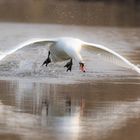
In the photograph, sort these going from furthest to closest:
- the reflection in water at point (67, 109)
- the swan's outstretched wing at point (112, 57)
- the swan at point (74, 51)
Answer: the swan's outstretched wing at point (112, 57) → the swan at point (74, 51) → the reflection in water at point (67, 109)

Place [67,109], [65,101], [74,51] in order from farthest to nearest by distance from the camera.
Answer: [74,51], [65,101], [67,109]

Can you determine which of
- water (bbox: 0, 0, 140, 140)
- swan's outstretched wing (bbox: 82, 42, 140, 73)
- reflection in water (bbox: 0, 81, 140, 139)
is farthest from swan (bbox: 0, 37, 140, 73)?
reflection in water (bbox: 0, 81, 140, 139)

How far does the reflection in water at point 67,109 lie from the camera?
330 inches

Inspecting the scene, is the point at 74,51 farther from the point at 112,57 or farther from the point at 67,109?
the point at 67,109

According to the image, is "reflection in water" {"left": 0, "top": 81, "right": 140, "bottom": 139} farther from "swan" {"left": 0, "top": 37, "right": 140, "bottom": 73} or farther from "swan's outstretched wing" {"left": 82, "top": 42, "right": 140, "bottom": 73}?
"swan" {"left": 0, "top": 37, "right": 140, "bottom": 73}

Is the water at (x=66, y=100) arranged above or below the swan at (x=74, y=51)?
below

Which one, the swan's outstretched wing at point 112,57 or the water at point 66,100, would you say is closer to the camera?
the water at point 66,100

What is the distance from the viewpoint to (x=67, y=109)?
9734mm

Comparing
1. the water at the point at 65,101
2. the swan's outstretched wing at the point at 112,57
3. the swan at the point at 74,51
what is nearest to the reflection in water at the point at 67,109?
the water at the point at 65,101

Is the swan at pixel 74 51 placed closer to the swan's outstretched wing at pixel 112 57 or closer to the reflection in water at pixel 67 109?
the swan's outstretched wing at pixel 112 57

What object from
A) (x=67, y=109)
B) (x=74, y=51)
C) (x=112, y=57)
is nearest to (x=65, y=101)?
(x=67, y=109)

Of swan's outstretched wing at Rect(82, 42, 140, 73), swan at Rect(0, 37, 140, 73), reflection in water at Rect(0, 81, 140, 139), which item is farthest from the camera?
swan's outstretched wing at Rect(82, 42, 140, 73)

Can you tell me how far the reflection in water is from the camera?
8.38 m

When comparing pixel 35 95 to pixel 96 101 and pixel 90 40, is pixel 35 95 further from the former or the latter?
pixel 90 40
